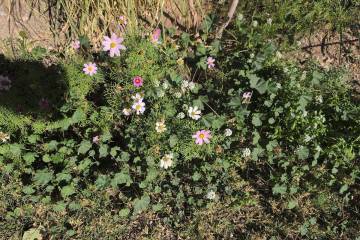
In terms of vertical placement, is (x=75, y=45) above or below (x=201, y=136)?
above

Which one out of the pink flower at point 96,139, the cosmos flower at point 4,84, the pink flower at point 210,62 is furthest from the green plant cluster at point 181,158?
the cosmos flower at point 4,84

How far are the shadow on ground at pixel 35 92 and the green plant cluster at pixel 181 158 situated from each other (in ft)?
0.24

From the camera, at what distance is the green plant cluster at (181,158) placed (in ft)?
9.23

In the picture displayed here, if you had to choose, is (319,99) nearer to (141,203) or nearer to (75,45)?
(141,203)

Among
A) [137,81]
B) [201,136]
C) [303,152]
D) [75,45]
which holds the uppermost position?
[75,45]

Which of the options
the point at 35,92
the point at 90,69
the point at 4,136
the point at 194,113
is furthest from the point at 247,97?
the point at 4,136

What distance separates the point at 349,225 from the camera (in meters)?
2.95

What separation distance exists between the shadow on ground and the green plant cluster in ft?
0.24

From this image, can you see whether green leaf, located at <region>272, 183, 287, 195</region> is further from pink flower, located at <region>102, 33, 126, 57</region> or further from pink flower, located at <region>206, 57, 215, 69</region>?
pink flower, located at <region>102, 33, 126, 57</region>

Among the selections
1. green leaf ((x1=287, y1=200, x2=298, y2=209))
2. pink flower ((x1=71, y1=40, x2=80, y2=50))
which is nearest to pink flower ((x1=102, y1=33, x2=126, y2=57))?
pink flower ((x1=71, y1=40, x2=80, y2=50))

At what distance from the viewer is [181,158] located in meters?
2.98

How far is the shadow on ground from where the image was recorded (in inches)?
113

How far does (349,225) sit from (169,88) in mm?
1717

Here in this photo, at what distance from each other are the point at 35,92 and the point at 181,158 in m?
1.21
